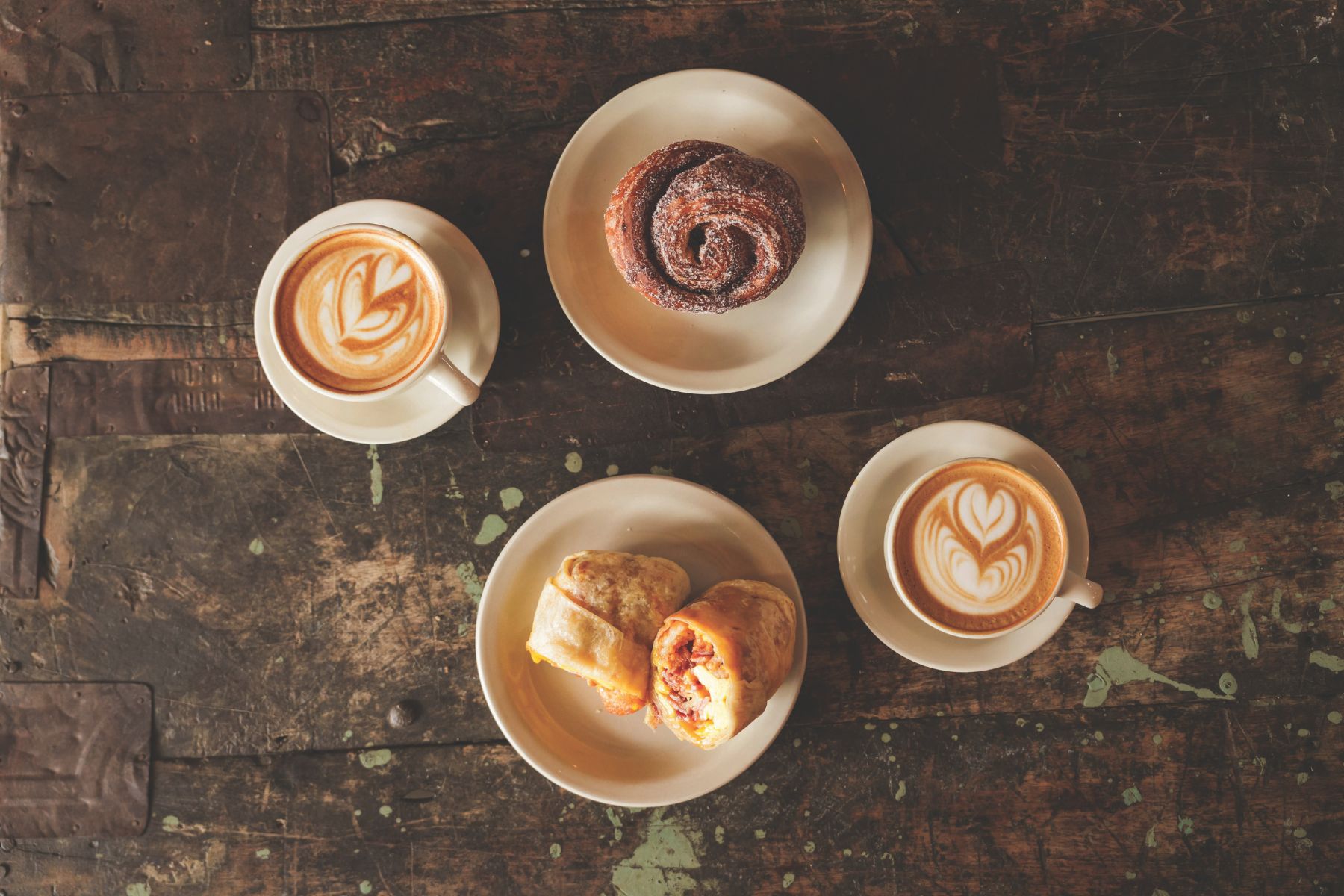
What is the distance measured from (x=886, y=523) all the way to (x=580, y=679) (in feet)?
2.78

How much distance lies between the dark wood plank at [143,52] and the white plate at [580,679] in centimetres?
151

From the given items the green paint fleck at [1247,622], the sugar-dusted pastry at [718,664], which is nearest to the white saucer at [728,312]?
the sugar-dusted pastry at [718,664]

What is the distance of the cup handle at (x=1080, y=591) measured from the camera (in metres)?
1.84

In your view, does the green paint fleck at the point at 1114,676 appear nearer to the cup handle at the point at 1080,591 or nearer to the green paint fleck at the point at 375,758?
the cup handle at the point at 1080,591

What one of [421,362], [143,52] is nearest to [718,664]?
[421,362]

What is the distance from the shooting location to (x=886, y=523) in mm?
1976

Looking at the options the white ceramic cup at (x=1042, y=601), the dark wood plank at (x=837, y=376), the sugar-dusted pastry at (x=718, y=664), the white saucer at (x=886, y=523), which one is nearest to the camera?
the sugar-dusted pastry at (x=718, y=664)

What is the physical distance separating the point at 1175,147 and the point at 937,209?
0.65 m

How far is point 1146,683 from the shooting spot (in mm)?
2117

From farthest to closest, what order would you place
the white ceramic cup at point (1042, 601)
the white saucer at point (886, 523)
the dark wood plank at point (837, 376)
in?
the dark wood plank at point (837, 376) < the white saucer at point (886, 523) < the white ceramic cup at point (1042, 601)

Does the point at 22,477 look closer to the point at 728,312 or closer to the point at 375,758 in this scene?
the point at 375,758

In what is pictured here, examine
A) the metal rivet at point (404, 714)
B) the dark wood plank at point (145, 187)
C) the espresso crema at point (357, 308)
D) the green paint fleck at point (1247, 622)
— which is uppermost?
the dark wood plank at point (145, 187)

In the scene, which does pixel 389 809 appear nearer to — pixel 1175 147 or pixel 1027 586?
pixel 1027 586

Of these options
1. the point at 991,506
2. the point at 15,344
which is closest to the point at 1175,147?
the point at 991,506
